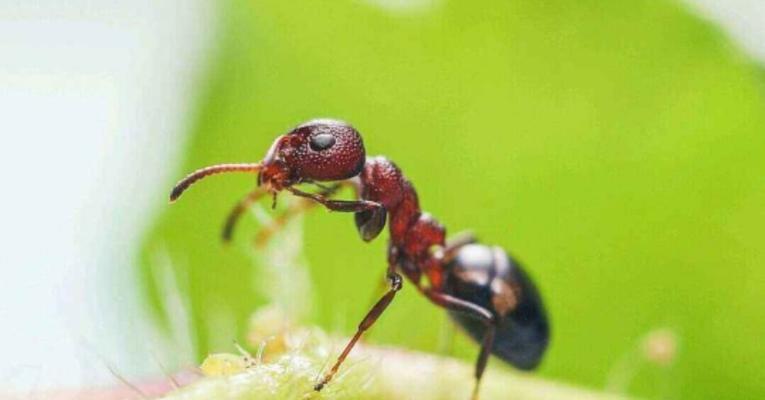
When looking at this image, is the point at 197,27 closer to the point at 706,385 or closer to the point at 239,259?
the point at 239,259

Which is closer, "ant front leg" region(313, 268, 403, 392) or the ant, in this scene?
"ant front leg" region(313, 268, 403, 392)

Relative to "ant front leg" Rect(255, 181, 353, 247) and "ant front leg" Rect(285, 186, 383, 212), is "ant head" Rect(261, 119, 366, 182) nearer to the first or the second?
"ant front leg" Rect(285, 186, 383, 212)

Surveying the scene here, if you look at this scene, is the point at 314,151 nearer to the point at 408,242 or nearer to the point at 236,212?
the point at 236,212

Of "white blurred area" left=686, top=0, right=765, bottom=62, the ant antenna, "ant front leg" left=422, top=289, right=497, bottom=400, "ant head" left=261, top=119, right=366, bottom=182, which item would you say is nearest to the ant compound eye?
"ant head" left=261, top=119, right=366, bottom=182

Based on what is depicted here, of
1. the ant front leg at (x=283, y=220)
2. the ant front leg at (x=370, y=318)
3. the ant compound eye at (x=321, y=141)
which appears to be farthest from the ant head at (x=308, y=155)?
the ant front leg at (x=283, y=220)

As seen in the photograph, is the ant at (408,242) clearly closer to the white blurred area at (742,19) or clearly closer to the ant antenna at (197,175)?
the ant antenna at (197,175)

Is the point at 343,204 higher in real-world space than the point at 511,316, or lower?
higher

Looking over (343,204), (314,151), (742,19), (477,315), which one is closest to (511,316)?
(477,315)
